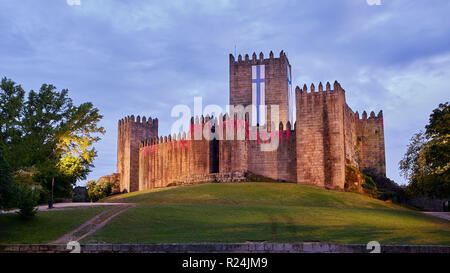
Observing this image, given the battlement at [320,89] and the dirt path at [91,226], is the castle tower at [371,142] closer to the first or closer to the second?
the battlement at [320,89]

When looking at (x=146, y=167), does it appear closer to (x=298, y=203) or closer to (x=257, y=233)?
(x=298, y=203)

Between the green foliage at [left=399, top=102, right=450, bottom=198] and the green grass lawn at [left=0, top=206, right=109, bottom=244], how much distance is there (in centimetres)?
1999

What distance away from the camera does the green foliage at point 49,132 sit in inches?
1481

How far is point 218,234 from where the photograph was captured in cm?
2042

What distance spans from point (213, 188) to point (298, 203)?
326 inches

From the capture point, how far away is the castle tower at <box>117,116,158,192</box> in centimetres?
6278

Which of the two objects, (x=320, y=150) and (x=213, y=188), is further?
(x=320, y=150)

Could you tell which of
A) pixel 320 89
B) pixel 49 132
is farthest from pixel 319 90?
pixel 49 132

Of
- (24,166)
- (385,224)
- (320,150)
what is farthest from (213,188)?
(385,224)

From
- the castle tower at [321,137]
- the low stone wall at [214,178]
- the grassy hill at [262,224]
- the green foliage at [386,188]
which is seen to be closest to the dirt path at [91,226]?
the grassy hill at [262,224]

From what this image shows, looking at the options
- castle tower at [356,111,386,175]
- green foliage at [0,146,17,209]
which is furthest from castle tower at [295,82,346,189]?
green foliage at [0,146,17,209]

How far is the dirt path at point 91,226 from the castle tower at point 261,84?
30.2 meters

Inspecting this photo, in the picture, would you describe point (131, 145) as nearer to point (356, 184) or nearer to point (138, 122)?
point (138, 122)
